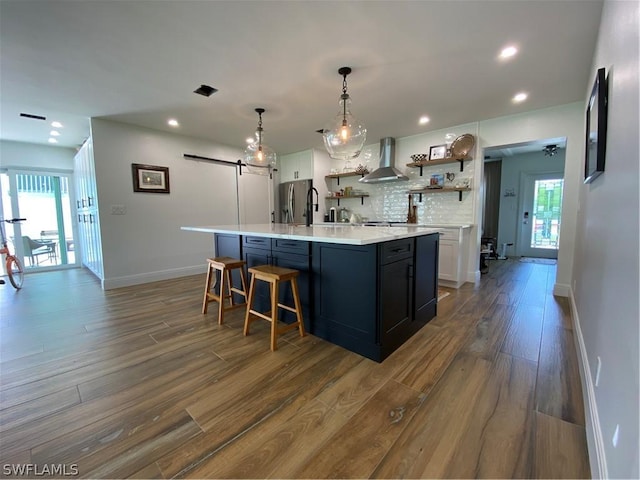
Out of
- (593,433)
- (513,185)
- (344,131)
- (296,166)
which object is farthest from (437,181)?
(593,433)

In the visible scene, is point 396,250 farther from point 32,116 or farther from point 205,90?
point 32,116

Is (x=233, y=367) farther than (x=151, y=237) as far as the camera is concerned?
No

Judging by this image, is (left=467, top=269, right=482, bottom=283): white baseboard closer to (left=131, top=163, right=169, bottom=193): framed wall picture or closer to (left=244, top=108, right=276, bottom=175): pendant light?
(left=244, top=108, right=276, bottom=175): pendant light

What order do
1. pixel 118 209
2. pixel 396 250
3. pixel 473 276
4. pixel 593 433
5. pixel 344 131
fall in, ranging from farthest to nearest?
1. pixel 473 276
2. pixel 118 209
3. pixel 344 131
4. pixel 396 250
5. pixel 593 433

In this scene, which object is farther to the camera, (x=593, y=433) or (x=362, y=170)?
(x=362, y=170)

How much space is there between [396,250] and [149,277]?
406 cm

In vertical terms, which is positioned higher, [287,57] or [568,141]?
[287,57]

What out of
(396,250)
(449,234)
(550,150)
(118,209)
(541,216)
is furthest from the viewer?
(541,216)

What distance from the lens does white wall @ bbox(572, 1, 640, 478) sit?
2.66ft

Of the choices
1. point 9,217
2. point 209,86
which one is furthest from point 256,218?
point 9,217

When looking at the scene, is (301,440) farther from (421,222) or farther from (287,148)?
(287,148)

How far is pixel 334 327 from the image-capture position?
2.19m

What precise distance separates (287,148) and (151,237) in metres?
3.10

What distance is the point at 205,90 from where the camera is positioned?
2932 mm
